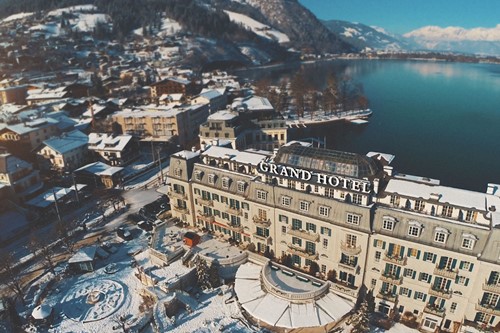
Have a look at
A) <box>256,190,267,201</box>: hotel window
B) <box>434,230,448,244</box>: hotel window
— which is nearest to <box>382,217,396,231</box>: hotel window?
<box>434,230,448,244</box>: hotel window

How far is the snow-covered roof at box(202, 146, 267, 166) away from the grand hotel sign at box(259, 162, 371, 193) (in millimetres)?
4904

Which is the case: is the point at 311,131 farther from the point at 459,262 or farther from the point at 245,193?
the point at 459,262

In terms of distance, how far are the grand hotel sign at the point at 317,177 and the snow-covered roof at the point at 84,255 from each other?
109 ft

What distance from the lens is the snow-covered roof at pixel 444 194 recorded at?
4000 cm

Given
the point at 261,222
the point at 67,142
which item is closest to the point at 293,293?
the point at 261,222

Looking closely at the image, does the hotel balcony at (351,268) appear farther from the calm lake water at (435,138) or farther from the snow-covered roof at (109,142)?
the snow-covered roof at (109,142)

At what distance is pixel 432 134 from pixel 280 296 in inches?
4860

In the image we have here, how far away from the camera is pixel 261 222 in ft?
170

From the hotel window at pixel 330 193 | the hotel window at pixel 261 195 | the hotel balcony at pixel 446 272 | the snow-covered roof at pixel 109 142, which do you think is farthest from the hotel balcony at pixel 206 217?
the snow-covered roof at pixel 109 142

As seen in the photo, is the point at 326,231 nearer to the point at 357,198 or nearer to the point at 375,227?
the point at 357,198

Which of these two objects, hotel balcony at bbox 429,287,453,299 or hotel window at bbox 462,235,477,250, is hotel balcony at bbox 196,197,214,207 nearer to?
hotel balcony at bbox 429,287,453,299

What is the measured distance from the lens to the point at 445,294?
39.7m

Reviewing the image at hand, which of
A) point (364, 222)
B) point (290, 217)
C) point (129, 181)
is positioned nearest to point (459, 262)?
point (364, 222)

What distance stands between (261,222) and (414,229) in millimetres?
22065
